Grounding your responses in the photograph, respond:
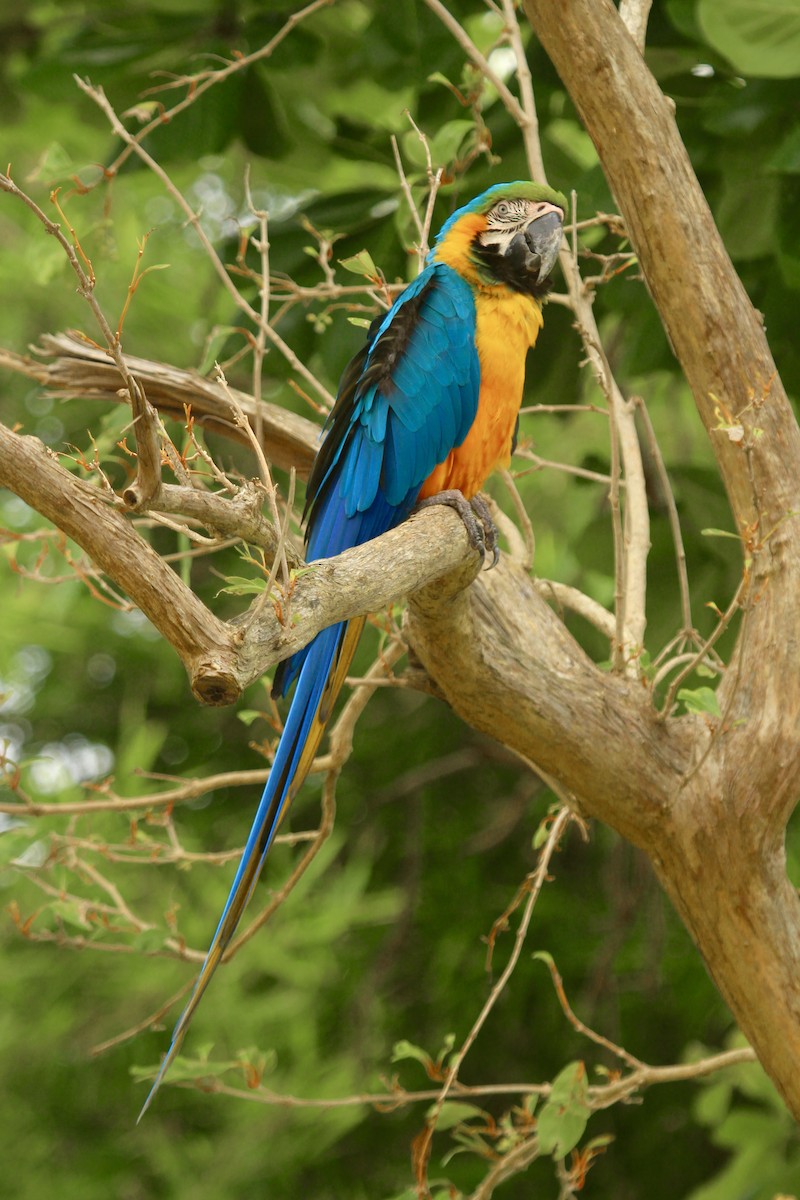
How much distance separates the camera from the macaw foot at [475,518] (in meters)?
1.17

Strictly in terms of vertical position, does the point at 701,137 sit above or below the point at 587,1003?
above

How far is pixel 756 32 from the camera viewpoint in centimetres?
153

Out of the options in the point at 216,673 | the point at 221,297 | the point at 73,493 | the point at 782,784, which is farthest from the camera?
the point at 221,297

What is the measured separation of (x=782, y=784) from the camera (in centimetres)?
125

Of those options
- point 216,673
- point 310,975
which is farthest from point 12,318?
point 216,673

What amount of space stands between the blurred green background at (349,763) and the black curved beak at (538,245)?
18cm

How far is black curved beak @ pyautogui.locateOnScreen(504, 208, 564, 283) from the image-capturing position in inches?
58.7

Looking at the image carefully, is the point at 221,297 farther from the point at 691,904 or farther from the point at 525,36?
the point at 691,904

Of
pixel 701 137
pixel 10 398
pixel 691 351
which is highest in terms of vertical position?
pixel 701 137

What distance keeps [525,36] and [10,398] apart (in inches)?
54.9

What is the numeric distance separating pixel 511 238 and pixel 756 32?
0.42m

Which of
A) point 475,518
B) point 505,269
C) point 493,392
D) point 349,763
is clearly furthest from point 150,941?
point 349,763

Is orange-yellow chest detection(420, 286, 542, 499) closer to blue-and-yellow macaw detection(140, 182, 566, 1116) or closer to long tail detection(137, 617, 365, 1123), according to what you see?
blue-and-yellow macaw detection(140, 182, 566, 1116)

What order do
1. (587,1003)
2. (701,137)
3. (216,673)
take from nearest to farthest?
(216,673) < (701,137) < (587,1003)
